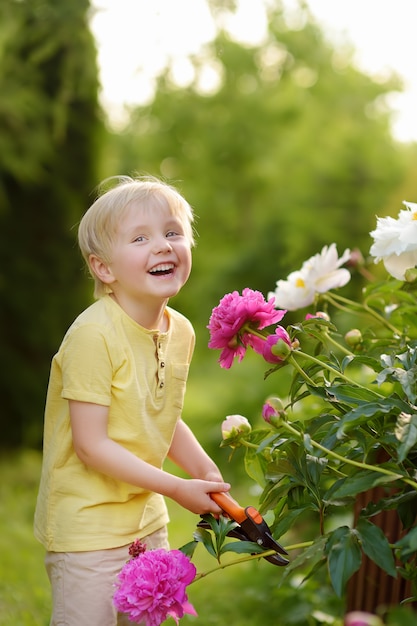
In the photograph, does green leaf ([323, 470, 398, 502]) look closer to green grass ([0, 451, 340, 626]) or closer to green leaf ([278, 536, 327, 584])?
green leaf ([278, 536, 327, 584])

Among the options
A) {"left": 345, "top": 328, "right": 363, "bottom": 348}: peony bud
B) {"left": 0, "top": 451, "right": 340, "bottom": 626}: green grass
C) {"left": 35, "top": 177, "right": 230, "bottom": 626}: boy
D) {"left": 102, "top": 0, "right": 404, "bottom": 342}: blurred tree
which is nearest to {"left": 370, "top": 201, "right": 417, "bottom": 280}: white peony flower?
{"left": 345, "top": 328, "right": 363, "bottom": 348}: peony bud

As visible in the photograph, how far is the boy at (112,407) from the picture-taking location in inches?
58.5

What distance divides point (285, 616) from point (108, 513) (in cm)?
148

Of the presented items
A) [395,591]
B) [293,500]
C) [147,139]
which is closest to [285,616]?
[395,591]

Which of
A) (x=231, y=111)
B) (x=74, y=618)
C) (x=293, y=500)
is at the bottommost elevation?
(x=74, y=618)

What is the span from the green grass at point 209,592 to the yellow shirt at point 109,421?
0.65 metres

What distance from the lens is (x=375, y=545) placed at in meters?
1.15

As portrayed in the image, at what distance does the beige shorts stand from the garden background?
87cm

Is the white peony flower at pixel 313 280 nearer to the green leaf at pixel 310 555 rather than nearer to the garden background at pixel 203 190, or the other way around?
the garden background at pixel 203 190

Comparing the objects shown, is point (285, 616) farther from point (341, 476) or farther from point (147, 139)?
point (147, 139)

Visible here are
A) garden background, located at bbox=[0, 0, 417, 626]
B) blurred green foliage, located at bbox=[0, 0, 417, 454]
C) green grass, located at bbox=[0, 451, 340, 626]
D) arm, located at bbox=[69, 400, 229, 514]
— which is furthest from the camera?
blurred green foliage, located at bbox=[0, 0, 417, 454]

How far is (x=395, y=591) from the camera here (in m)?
1.92

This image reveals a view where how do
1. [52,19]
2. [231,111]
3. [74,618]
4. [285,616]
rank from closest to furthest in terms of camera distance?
[74,618], [285,616], [52,19], [231,111]

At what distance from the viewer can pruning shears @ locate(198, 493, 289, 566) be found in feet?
4.38
